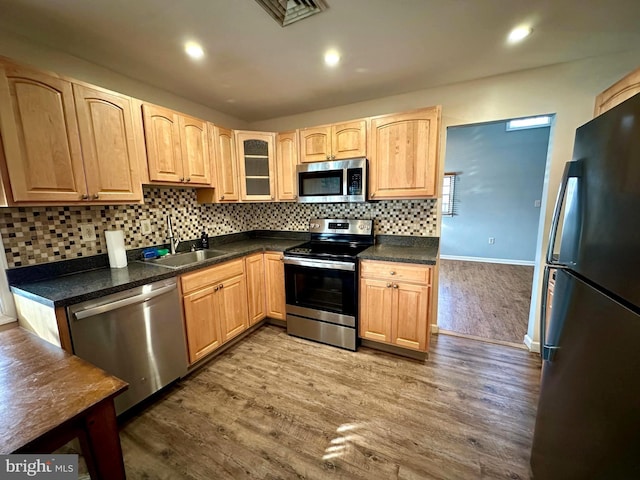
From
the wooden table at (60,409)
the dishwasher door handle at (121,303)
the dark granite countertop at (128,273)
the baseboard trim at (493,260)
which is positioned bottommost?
the baseboard trim at (493,260)

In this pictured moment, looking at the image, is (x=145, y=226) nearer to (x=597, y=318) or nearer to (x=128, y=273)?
(x=128, y=273)

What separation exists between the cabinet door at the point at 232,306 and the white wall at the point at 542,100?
2.40m

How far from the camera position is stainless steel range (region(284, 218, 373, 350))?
2402 millimetres

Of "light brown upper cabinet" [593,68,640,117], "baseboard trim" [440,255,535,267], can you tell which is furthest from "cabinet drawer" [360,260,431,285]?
"baseboard trim" [440,255,535,267]

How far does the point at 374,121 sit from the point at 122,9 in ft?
6.27

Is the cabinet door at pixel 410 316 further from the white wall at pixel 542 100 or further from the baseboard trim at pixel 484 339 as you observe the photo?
the white wall at pixel 542 100

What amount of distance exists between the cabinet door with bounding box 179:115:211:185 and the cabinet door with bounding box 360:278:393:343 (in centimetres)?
184

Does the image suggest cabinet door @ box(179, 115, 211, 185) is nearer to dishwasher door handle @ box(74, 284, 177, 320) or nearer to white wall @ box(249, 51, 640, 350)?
dishwasher door handle @ box(74, 284, 177, 320)

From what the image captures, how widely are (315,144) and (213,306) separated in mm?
1908

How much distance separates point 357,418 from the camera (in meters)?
1.71

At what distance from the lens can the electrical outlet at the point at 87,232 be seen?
A: 1909 millimetres

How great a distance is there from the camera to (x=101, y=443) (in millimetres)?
851

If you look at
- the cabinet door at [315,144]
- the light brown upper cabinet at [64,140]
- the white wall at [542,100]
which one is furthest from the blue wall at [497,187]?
the light brown upper cabinet at [64,140]

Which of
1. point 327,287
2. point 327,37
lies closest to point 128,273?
point 327,287
